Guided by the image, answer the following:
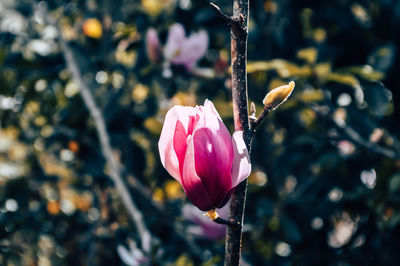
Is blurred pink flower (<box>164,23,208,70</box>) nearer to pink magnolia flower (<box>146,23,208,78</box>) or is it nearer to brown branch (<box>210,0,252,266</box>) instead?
pink magnolia flower (<box>146,23,208,78</box>)

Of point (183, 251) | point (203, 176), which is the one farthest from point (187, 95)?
point (203, 176)

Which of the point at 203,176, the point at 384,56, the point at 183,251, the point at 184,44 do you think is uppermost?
the point at 184,44

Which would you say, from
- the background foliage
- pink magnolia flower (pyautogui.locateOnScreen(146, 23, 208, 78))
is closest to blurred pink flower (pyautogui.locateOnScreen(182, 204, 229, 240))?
the background foliage

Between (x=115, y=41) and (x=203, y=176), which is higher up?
(x=115, y=41)

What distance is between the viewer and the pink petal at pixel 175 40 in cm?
129

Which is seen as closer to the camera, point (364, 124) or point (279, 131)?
point (364, 124)

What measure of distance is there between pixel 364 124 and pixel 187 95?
893 millimetres

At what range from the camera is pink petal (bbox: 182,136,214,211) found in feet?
1.48

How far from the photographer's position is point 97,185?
67.9 inches

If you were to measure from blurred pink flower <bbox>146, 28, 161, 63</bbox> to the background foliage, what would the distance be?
1.6 inches

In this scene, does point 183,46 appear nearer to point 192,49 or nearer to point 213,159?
point 192,49

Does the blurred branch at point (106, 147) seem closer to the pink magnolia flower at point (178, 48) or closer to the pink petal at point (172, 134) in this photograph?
the pink magnolia flower at point (178, 48)

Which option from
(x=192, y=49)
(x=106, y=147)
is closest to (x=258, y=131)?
(x=192, y=49)

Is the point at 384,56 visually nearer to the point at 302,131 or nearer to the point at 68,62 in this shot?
the point at 302,131
